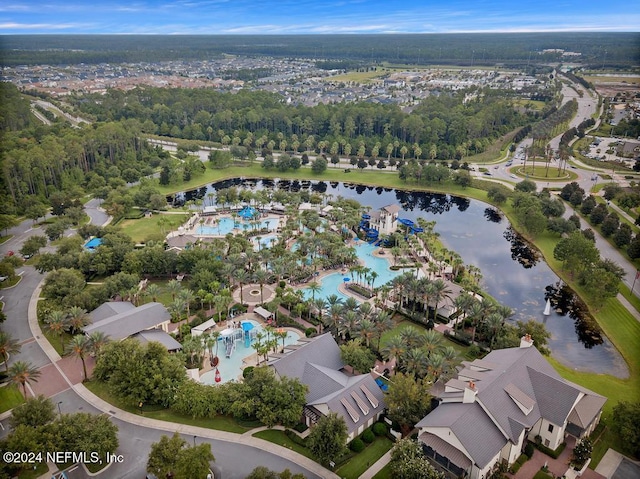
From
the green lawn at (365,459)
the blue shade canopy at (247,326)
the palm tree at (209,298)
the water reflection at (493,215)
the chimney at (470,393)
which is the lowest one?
the water reflection at (493,215)

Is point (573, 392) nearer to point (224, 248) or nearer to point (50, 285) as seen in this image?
point (224, 248)

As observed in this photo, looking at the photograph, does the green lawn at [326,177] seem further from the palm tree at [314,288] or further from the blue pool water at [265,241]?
the palm tree at [314,288]

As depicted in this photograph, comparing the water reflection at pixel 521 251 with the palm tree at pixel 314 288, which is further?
the water reflection at pixel 521 251

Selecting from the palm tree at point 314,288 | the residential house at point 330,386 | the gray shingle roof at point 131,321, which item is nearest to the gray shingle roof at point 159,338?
the gray shingle roof at point 131,321

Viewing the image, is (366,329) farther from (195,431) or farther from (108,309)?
(108,309)

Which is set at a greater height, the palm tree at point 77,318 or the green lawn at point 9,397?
the palm tree at point 77,318

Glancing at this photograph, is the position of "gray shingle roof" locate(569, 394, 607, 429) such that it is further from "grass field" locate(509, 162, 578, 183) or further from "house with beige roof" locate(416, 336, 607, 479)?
"grass field" locate(509, 162, 578, 183)
